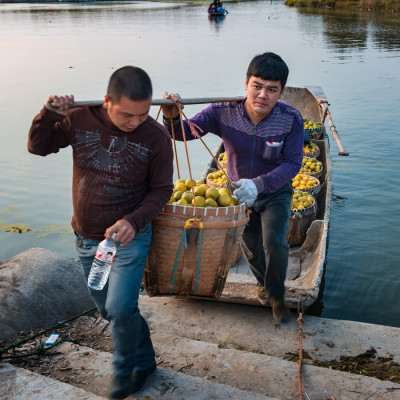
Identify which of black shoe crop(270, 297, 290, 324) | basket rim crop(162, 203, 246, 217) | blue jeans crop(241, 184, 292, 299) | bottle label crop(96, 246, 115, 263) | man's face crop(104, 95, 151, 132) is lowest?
black shoe crop(270, 297, 290, 324)

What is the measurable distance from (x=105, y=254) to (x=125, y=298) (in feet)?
0.97

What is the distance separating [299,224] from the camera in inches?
258

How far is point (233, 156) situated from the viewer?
4105 mm

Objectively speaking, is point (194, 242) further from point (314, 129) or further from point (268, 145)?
point (314, 129)

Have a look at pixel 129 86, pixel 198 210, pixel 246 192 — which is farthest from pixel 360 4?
pixel 129 86

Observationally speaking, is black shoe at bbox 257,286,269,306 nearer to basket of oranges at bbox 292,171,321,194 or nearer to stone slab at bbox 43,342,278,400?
stone slab at bbox 43,342,278,400

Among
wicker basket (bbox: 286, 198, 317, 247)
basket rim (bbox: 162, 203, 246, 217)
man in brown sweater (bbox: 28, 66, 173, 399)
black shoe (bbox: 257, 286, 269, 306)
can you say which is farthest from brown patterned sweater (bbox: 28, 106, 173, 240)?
wicker basket (bbox: 286, 198, 317, 247)

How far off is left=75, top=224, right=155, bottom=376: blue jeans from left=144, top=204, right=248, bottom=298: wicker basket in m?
0.30

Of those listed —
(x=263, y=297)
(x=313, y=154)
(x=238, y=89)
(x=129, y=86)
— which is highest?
(x=129, y=86)

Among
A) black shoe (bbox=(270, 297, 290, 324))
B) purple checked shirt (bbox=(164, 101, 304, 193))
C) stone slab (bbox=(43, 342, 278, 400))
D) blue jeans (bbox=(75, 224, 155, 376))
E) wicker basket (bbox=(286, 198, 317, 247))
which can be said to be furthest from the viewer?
wicker basket (bbox=(286, 198, 317, 247))

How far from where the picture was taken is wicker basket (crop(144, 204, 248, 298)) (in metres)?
3.31

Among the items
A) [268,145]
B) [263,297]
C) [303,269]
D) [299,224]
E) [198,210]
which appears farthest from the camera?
[299,224]

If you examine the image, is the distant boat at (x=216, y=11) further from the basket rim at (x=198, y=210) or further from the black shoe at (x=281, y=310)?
the basket rim at (x=198, y=210)

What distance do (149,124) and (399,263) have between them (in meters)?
5.84
